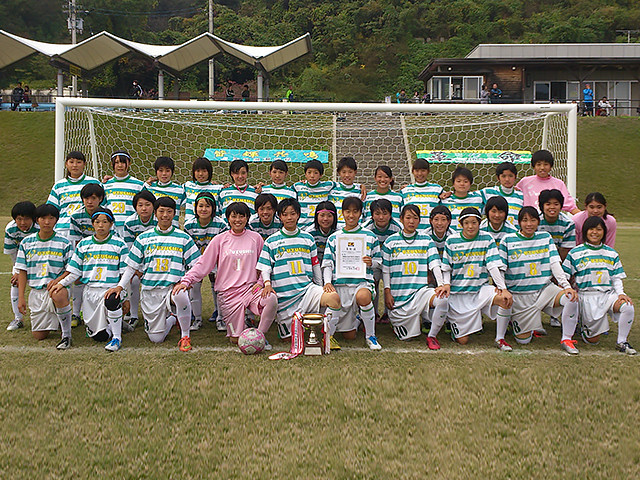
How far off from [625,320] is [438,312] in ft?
4.65

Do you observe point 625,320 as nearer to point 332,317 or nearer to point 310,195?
point 332,317

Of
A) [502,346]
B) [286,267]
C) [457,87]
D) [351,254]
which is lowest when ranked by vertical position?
[502,346]

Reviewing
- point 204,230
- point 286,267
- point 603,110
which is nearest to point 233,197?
point 204,230

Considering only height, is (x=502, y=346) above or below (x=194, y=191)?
below

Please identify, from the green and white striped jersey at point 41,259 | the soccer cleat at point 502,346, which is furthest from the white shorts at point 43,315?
the soccer cleat at point 502,346

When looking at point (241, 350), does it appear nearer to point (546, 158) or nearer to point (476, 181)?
point (546, 158)

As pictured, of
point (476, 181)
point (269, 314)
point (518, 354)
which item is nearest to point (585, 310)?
point (518, 354)

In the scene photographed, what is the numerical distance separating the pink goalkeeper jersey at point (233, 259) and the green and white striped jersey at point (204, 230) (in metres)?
0.43

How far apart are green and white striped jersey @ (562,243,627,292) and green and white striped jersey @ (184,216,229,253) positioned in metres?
3.09

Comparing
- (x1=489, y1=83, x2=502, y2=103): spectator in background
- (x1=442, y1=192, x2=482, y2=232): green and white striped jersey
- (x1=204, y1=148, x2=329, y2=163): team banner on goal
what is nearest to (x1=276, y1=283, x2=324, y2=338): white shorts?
(x1=442, y1=192, x2=482, y2=232): green and white striped jersey

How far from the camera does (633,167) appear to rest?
64.9ft

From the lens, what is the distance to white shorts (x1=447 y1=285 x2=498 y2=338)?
15.0 feet

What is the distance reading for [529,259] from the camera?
4.67 meters

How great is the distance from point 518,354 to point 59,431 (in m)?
3.14
